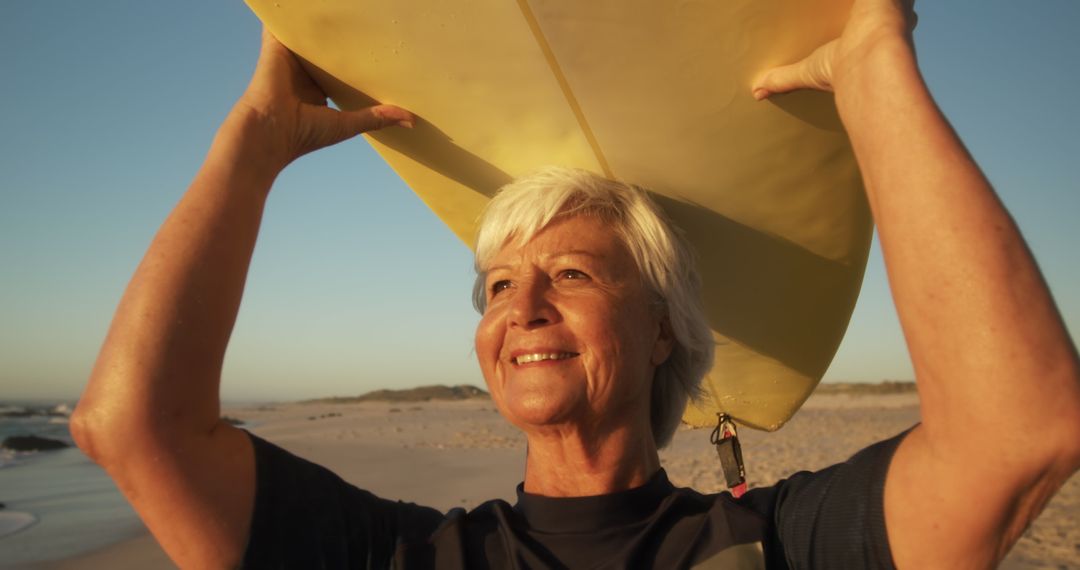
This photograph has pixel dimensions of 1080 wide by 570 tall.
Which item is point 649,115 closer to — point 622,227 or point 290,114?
point 622,227

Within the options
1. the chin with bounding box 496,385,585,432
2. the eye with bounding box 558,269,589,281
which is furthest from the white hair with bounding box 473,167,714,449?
the chin with bounding box 496,385,585,432

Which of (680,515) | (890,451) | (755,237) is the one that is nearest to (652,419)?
(680,515)

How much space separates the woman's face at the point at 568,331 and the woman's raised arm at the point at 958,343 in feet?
2.01

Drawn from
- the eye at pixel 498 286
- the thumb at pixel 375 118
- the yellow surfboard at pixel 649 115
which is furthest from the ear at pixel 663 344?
the thumb at pixel 375 118

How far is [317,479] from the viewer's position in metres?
1.42

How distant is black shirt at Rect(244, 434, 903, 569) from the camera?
1.23m

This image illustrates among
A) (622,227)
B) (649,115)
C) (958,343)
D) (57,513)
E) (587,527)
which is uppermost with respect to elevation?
(649,115)

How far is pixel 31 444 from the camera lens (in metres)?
11.9

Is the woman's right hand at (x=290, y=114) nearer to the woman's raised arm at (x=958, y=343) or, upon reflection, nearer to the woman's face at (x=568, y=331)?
the woman's face at (x=568, y=331)

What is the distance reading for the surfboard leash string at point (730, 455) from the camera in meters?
1.99

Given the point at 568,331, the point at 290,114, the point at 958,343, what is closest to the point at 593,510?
the point at 568,331

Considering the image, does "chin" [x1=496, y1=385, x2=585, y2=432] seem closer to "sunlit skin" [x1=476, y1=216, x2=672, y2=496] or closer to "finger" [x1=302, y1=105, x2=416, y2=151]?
"sunlit skin" [x1=476, y1=216, x2=672, y2=496]

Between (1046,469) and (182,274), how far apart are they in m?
1.44

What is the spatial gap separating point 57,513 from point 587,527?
6505 mm
